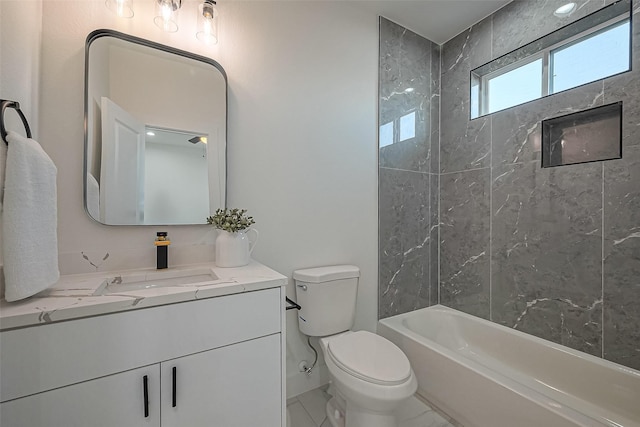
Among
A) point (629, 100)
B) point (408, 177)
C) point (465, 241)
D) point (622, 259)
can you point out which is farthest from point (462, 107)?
point (622, 259)

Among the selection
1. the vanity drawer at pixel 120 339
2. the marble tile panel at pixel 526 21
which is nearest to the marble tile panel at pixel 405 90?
the marble tile panel at pixel 526 21

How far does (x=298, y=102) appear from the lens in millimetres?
1638

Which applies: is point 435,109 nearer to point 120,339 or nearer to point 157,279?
point 157,279

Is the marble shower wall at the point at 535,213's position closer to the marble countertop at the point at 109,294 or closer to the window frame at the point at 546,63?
the window frame at the point at 546,63

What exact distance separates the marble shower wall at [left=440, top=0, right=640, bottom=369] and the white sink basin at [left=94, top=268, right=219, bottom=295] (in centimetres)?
188

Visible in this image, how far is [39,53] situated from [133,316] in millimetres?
1118

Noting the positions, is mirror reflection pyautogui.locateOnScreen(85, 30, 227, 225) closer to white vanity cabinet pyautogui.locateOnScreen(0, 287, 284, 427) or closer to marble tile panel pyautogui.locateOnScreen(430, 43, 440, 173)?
white vanity cabinet pyautogui.locateOnScreen(0, 287, 284, 427)

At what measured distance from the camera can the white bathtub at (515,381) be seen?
117 cm

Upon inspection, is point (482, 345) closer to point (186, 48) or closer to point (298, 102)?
point (298, 102)

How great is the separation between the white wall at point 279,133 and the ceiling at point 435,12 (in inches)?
5.2

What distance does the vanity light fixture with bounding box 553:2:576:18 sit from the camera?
1.53 metres

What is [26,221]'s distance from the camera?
2.46 feet

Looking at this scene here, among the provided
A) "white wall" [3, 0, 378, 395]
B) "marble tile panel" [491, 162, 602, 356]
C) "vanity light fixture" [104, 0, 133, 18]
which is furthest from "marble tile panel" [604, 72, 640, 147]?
"vanity light fixture" [104, 0, 133, 18]

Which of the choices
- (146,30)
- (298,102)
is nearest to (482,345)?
(298,102)
